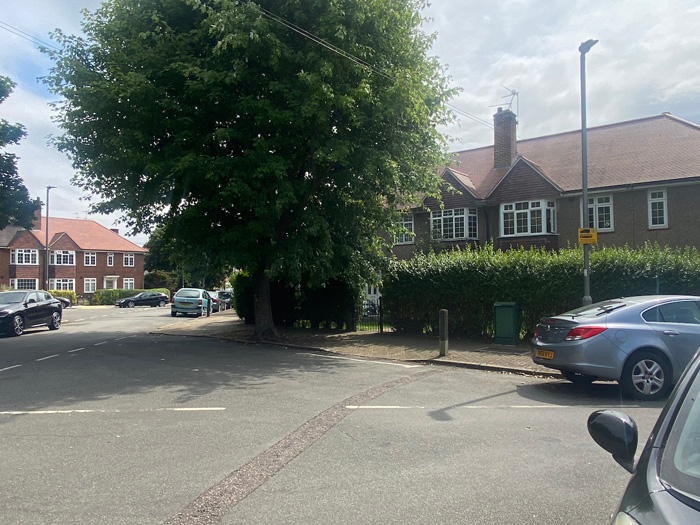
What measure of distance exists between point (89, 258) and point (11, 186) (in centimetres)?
4233

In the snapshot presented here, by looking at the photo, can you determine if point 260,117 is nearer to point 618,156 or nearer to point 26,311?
point 26,311

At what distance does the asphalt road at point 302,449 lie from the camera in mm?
4016

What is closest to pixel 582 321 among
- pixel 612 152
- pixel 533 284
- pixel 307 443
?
pixel 307 443

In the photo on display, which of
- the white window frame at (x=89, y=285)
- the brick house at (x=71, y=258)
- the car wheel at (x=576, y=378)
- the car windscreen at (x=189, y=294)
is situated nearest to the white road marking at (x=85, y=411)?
the car wheel at (x=576, y=378)

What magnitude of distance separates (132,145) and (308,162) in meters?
4.54

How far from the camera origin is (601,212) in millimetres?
24281

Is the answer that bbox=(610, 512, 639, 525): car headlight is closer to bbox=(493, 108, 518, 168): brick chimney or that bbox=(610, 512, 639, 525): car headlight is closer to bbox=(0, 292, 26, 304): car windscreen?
bbox=(0, 292, 26, 304): car windscreen

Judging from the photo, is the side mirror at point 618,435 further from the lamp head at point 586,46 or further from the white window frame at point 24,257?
the white window frame at point 24,257

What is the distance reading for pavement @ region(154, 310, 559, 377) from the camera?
11316mm

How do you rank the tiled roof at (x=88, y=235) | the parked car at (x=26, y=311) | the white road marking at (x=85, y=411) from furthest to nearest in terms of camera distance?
1. the tiled roof at (x=88, y=235)
2. the parked car at (x=26, y=311)
3. the white road marking at (x=85, y=411)

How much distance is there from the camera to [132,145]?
13812 millimetres

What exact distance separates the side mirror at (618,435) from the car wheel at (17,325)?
2038 cm

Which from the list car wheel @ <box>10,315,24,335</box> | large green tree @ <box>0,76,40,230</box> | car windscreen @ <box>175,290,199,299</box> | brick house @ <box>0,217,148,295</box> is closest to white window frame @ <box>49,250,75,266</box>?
brick house @ <box>0,217,148,295</box>

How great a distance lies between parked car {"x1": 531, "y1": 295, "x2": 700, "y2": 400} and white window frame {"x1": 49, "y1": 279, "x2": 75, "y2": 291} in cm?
6130
